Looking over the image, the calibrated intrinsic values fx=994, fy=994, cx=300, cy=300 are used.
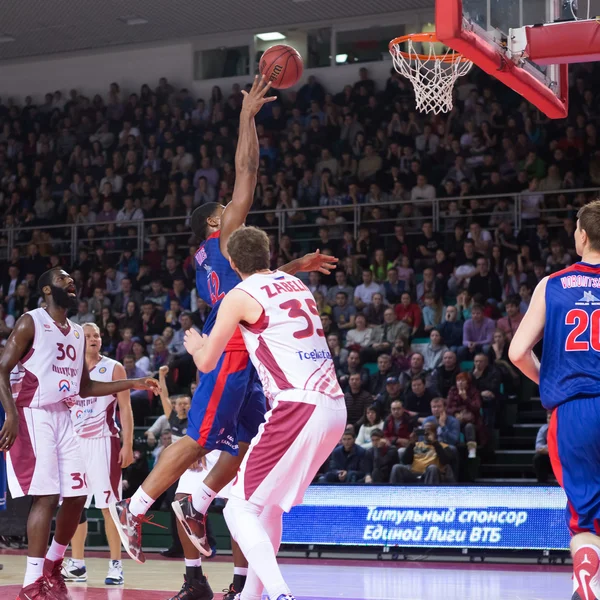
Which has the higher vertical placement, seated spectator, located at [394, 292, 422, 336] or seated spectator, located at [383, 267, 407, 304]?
seated spectator, located at [383, 267, 407, 304]

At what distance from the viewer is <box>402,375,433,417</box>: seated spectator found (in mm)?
12836

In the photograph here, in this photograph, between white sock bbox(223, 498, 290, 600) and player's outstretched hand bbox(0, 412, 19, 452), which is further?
player's outstretched hand bbox(0, 412, 19, 452)

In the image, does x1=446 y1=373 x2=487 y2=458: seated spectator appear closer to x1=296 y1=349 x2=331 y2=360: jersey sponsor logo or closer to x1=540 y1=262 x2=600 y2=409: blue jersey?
x1=296 y1=349 x2=331 y2=360: jersey sponsor logo

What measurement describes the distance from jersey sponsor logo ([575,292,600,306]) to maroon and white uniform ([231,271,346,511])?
1.30 meters

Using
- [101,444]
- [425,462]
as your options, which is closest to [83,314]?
[425,462]

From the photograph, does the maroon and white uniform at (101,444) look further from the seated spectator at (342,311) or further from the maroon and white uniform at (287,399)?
the seated spectator at (342,311)

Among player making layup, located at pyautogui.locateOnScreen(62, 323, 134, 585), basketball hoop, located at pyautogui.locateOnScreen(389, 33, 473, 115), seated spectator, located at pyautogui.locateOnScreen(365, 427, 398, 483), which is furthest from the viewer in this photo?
seated spectator, located at pyautogui.locateOnScreen(365, 427, 398, 483)

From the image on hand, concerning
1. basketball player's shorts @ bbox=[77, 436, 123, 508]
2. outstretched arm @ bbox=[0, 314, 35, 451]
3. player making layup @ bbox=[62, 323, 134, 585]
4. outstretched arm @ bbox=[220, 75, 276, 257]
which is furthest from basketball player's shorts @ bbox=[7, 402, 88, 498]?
basketball player's shorts @ bbox=[77, 436, 123, 508]

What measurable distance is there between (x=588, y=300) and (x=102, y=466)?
5.70 m

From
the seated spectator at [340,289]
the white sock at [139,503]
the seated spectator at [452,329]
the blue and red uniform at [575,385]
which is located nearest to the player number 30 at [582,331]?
the blue and red uniform at [575,385]

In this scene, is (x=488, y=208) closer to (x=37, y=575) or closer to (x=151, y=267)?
(x=151, y=267)

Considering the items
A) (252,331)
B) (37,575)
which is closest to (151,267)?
(37,575)

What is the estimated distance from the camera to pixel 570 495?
4.46 m

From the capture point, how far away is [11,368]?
6406mm
